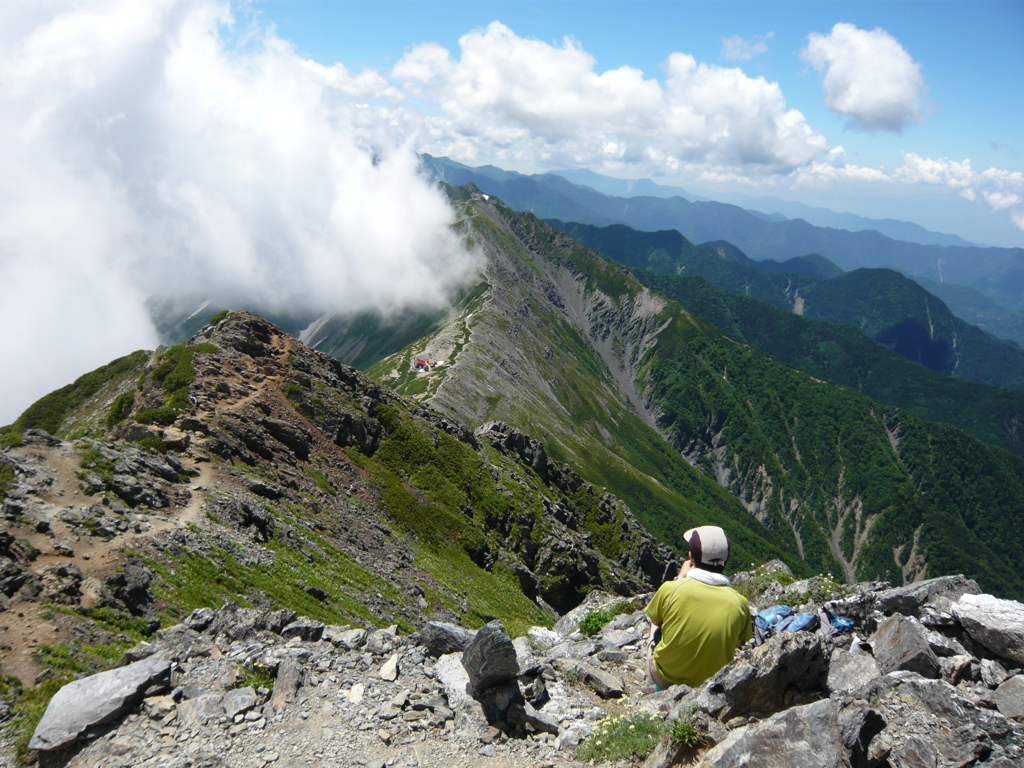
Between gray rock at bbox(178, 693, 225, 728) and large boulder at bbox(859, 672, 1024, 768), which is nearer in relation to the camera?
large boulder at bbox(859, 672, 1024, 768)

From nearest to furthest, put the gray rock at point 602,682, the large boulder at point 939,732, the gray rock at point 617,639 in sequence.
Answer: the large boulder at point 939,732, the gray rock at point 602,682, the gray rock at point 617,639

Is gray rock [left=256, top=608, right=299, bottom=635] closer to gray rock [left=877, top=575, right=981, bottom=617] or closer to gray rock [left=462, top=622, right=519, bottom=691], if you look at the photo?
gray rock [left=462, top=622, right=519, bottom=691]

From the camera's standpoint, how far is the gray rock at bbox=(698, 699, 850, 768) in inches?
330

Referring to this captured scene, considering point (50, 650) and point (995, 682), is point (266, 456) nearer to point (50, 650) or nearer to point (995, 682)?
point (50, 650)

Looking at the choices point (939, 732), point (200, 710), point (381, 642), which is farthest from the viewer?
point (381, 642)

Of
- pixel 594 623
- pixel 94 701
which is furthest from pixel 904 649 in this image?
pixel 94 701

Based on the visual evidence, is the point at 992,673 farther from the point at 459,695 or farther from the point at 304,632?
the point at 304,632

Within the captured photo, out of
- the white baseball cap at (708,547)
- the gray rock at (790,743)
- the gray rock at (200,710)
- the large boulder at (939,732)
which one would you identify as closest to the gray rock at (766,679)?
the gray rock at (790,743)

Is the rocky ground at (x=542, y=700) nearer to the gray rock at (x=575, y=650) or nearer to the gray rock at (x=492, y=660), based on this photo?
the gray rock at (x=492, y=660)

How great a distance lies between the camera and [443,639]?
17.2m

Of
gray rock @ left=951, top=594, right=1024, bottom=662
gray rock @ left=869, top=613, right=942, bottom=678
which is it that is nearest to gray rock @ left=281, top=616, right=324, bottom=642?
gray rock @ left=869, top=613, right=942, bottom=678

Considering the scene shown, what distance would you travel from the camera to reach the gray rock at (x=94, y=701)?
37.9 feet

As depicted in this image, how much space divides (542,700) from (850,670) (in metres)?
7.29

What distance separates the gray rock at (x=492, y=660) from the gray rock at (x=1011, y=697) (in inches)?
388
